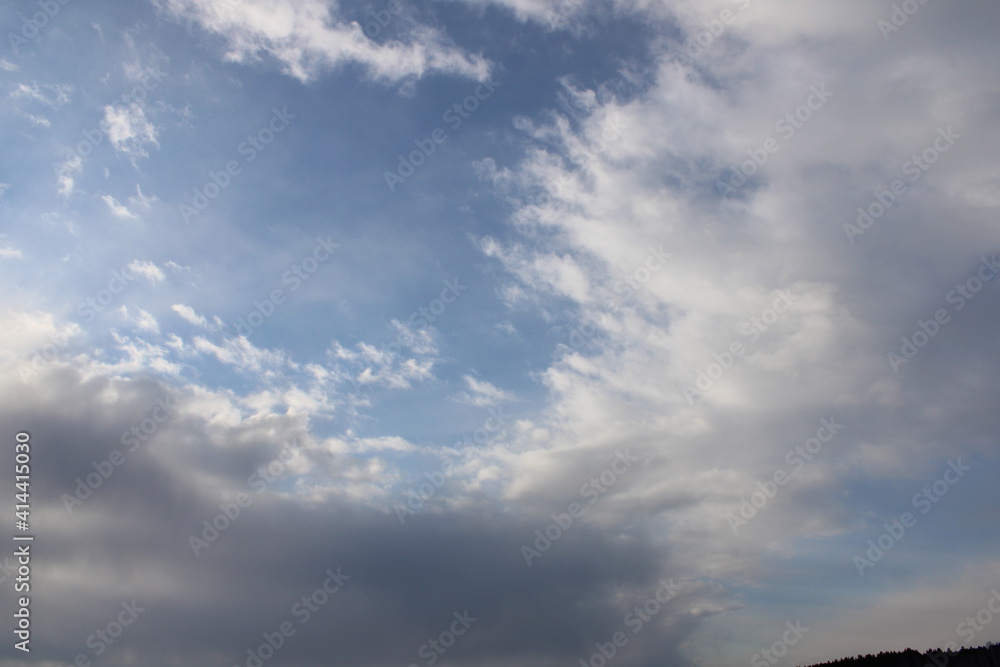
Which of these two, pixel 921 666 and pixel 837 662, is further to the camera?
pixel 837 662

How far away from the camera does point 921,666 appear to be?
44469 mm

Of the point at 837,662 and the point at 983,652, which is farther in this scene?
the point at 837,662

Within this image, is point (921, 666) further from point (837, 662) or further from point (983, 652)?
point (837, 662)

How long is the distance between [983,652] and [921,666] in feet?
13.8

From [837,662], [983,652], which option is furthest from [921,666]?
[837,662]

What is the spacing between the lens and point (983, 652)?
144 ft

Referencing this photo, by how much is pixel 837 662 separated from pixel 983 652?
11545 millimetres

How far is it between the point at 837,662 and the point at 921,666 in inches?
367

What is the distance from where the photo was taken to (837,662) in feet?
173
